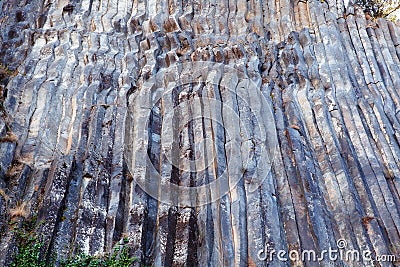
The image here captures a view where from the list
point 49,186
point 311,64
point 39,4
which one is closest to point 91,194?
point 49,186

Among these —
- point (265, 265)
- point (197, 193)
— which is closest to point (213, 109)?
→ point (197, 193)

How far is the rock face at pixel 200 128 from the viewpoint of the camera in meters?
7.80

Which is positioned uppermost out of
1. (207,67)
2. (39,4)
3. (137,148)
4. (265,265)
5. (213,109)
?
(39,4)

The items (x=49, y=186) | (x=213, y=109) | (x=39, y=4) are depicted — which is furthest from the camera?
(x=39, y=4)

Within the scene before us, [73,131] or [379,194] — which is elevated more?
[73,131]

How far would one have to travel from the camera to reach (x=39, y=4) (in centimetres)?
1291

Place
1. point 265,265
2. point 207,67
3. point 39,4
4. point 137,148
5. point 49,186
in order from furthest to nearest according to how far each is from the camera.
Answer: point 39,4 < point 207,67 < point 137,148 < point 49,186 < point 265,265

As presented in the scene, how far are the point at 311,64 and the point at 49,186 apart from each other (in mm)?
6540

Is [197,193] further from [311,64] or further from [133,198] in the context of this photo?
[311,64]

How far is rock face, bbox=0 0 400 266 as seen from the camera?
25.6 ft

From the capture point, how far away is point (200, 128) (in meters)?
9.60

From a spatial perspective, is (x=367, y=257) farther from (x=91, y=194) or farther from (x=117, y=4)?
(x=117, y=4)

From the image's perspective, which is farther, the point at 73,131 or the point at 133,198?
the point at 73,131

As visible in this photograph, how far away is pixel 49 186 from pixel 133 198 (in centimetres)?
138
